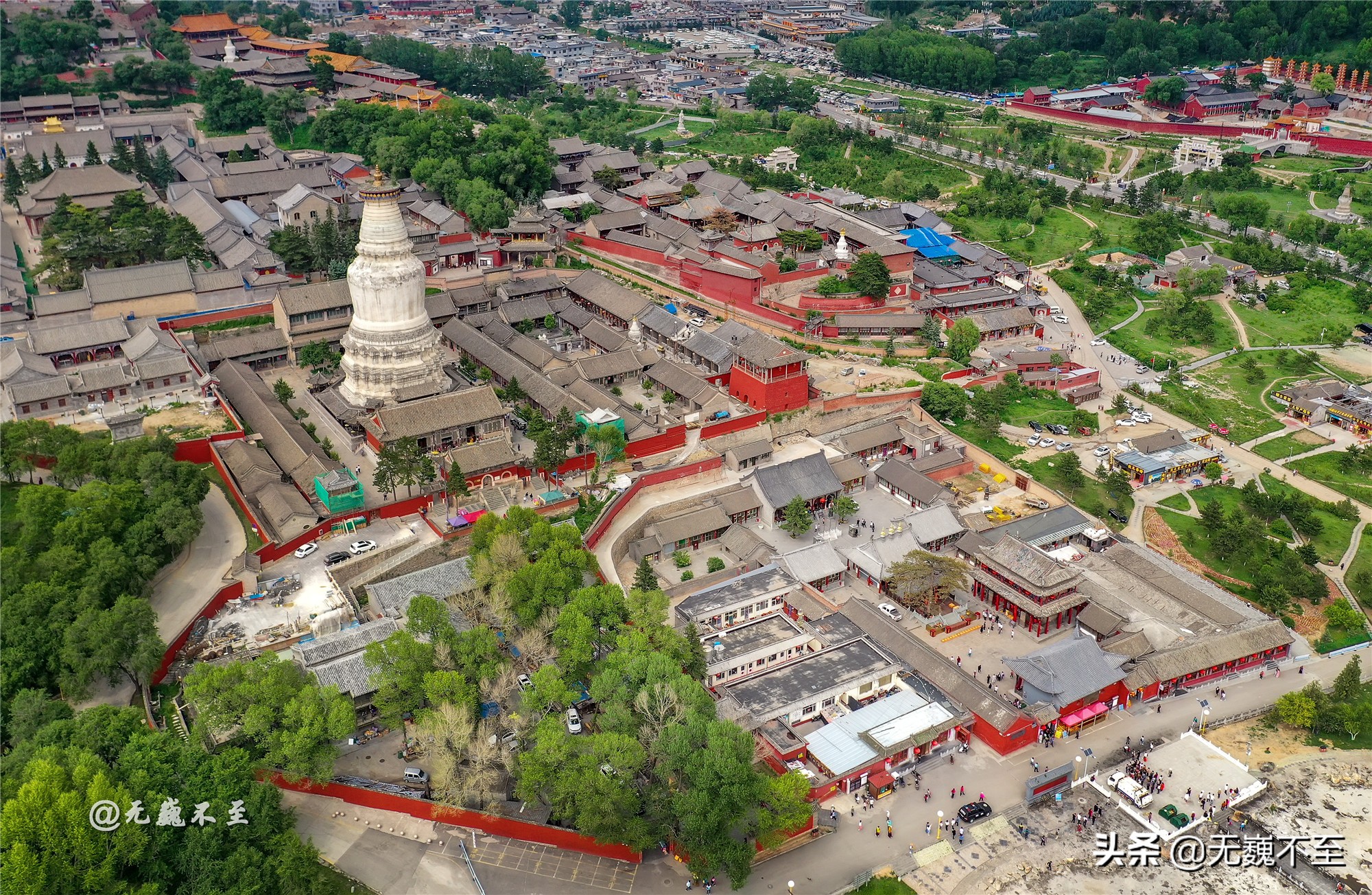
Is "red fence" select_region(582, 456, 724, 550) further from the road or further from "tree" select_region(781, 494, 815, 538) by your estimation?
the road

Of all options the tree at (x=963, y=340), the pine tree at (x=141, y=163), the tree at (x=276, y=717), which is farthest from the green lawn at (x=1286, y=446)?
the pine tree at (x=141, y=163)

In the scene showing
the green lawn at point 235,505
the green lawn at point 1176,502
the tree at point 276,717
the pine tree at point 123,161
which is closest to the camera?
the tree at point 276,717

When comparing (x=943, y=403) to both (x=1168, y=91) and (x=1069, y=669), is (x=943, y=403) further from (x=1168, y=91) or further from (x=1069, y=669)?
(x=1168, y=91)

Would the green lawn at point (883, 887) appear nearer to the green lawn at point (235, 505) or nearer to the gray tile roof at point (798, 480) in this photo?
the gray tile roof at point (798, 480)

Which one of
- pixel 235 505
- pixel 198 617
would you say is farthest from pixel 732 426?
pixel 198 617

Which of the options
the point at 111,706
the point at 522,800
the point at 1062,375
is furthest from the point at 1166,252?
the point at 111,706

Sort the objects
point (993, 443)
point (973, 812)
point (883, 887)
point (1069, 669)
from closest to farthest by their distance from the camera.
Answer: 1. point (883, 887)
2. point (973, 812)
3. point (1069, 669)
4. point (993, 443)

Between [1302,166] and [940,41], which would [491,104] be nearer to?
[940,41]
